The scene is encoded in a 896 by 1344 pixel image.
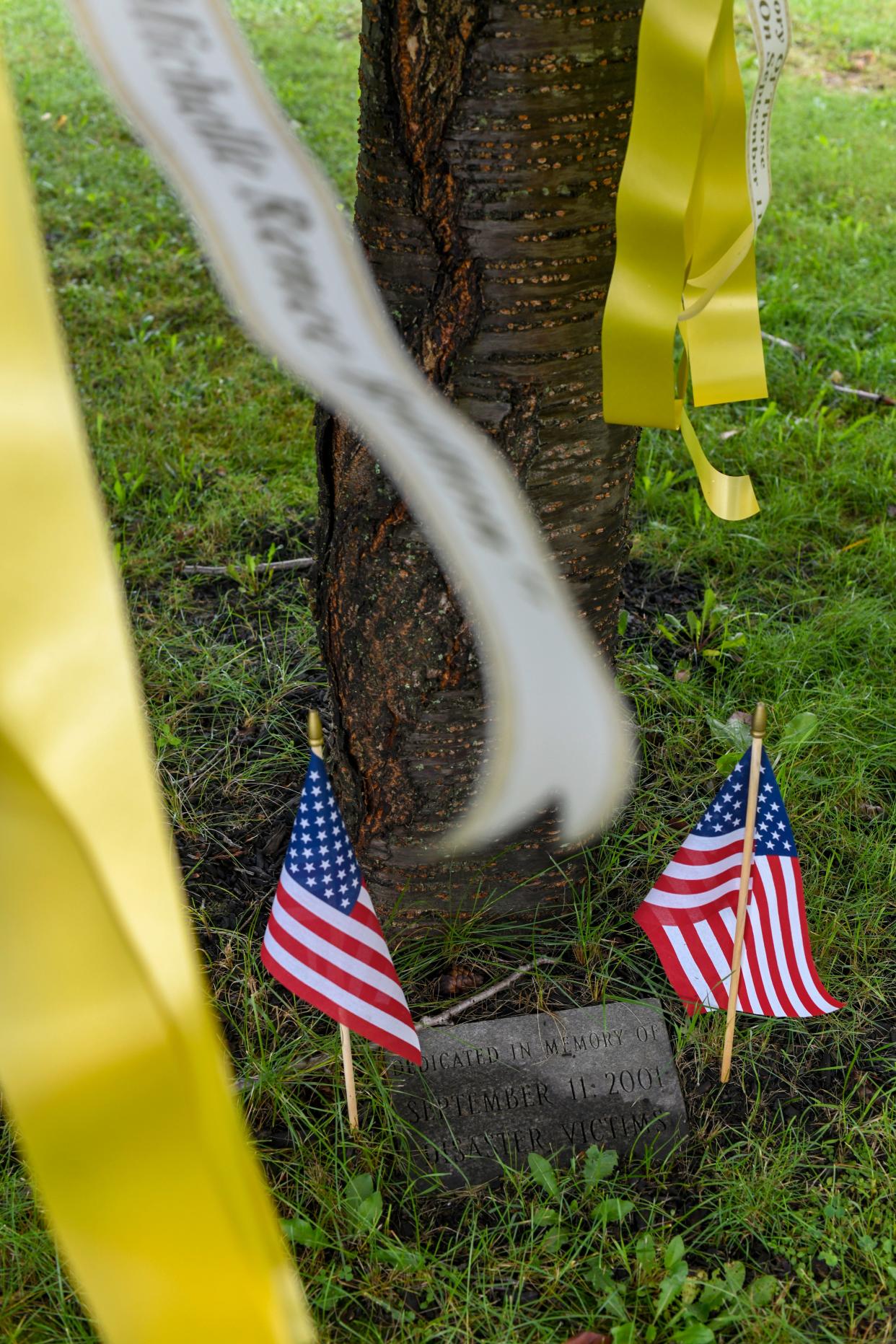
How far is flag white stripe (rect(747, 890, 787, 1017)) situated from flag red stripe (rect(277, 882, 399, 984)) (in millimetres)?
637

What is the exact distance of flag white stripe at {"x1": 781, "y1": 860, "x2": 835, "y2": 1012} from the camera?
182 centimetres

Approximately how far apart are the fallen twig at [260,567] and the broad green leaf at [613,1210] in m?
1.86

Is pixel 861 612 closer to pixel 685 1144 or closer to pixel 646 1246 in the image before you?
pixel 685 1144

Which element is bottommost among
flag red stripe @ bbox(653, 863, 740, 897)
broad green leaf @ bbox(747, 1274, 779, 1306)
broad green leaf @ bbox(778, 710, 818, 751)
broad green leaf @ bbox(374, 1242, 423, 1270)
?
broad green leaf @ bbox(747, 1274, 779, 1306)

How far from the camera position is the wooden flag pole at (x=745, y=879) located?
1658 millimetres

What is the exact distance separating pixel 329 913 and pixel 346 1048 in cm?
21

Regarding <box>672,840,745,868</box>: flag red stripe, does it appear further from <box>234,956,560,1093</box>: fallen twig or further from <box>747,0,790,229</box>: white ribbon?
<box>747,0,790,229</box>: white ribbon

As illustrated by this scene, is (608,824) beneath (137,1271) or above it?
beneath

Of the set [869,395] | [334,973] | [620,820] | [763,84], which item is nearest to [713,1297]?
[334,973]

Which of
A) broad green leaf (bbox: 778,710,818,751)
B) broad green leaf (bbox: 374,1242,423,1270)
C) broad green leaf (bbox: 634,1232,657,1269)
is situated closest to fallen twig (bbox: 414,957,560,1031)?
broad green leaf (bbox: 374,1242,423,1270)

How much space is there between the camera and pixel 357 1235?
A: 164cm

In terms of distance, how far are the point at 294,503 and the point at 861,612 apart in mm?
1674

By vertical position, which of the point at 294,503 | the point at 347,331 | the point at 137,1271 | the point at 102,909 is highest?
the point at 347,331

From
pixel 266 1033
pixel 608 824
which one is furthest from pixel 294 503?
pixel 266 1033
